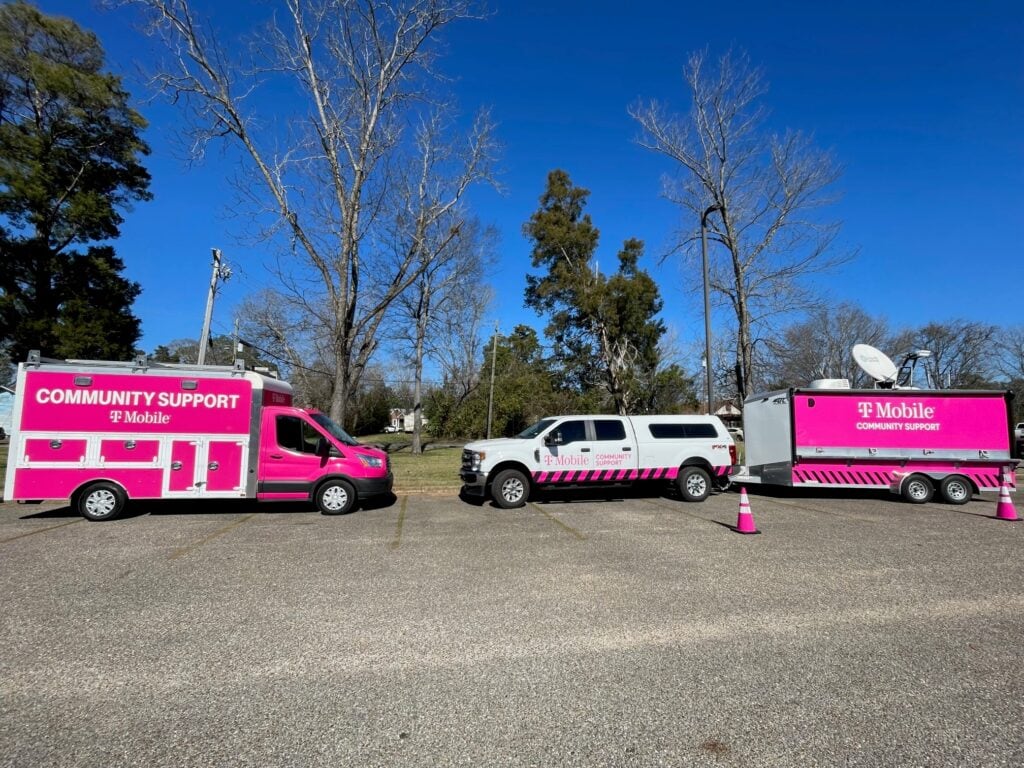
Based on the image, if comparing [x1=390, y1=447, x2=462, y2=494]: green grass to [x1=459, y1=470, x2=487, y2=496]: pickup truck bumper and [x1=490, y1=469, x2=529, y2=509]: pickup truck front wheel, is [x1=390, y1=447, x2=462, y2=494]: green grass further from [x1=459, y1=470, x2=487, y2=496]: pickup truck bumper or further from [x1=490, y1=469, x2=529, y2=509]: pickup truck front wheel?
[x1=490, y1=469, x2=529, y2=509]: pickup truck front wheel

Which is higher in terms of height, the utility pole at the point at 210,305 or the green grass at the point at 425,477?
the utility pole at the point at 210,305

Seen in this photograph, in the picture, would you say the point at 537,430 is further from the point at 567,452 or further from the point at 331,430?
the point at 331,430

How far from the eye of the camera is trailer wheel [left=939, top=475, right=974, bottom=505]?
12266 millimetres

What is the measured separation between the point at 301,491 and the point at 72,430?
162 inches

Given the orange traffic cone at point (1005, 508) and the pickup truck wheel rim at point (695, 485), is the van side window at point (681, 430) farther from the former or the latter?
the orange traffic cone at point (1005, 508)

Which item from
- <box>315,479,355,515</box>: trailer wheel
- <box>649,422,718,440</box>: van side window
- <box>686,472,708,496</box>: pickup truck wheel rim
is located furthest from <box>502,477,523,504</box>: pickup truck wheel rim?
<box>686,472,708,496</box>: pickup truck wheel rim

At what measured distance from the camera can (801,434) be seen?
12797mm

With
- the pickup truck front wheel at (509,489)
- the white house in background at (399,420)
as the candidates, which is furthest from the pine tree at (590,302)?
the white house in background at (399,420)

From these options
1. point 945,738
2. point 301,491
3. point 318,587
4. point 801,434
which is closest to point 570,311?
point 801,434

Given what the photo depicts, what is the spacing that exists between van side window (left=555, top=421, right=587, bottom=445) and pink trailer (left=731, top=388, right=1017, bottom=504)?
3813 millimetres

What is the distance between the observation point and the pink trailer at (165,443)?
9438mm

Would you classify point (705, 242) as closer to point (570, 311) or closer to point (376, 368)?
point (570, 311)

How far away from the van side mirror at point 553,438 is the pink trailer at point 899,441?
4334 mm

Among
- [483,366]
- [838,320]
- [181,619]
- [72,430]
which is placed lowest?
[181,619]
